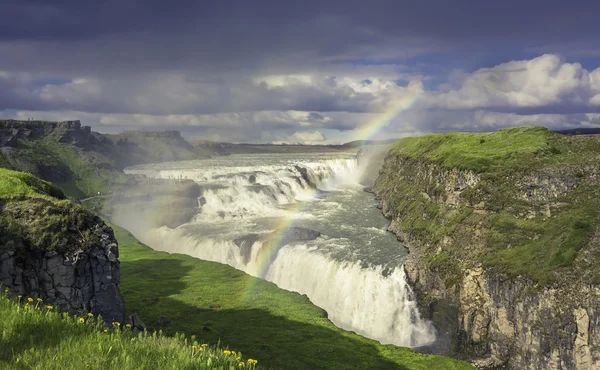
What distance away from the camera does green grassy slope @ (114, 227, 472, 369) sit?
127 feet

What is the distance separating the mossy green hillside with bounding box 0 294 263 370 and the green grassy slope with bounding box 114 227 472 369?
28.2 metres

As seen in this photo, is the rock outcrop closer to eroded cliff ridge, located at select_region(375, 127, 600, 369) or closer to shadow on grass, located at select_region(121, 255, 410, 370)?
shadow on grass, located at select_region(121, 255, 410, 370)

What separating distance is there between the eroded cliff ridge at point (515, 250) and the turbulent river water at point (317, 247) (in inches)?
148

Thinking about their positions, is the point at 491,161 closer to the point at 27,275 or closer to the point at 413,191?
the point at 413,191

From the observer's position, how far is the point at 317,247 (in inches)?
2746

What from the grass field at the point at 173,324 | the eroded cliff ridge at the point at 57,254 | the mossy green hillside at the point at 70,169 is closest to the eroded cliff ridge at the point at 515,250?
the grass field at the point at 173,324

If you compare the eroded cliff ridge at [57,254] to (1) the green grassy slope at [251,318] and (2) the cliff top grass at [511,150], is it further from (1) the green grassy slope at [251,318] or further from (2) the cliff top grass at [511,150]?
(2) the cliff top grass at [511,150]

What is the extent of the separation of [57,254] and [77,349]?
20203 mm

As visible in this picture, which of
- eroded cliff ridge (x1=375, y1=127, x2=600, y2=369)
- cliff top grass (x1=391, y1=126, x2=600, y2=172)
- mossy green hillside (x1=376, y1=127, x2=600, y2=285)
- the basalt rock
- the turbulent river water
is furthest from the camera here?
cliff top grass (x1=391, y1=126, x2=600, y2=172)

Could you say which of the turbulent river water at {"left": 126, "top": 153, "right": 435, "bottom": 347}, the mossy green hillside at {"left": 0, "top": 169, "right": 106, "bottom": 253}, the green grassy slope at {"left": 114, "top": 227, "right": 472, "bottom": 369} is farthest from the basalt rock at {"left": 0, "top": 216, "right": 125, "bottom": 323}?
the turbulent river water at {"left": 126, "top": 153, "right": 435, "bottom": 347}

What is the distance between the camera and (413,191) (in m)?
88.9

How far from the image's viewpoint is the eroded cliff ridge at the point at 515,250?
4006 centimetres

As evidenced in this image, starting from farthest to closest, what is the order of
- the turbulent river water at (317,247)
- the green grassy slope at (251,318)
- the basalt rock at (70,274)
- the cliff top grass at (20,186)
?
the turbulent river water at (317,247) → the green grassy slope at (251,318) → the cliff top grass at (20,186) → the basalt rock at (70,274)

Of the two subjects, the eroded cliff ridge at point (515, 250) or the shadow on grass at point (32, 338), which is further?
the eroded cliff ridge at point (515, 250)
